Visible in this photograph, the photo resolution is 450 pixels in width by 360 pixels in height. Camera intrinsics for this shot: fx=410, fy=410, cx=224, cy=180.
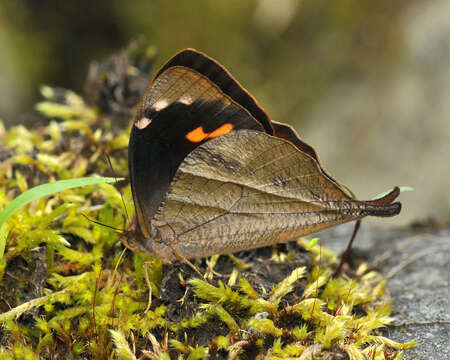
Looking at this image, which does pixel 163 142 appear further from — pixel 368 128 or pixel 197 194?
pixel 368 128

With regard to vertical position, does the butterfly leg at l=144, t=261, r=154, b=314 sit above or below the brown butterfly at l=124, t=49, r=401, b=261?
below

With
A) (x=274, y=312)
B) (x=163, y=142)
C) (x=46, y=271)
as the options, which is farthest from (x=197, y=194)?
(x=46, y=271)

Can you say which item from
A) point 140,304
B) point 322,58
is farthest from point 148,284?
point 322,58

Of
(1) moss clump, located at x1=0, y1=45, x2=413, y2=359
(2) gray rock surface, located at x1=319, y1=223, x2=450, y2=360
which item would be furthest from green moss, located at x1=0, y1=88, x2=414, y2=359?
(2) gray rock surface, located at x1=319, y1=223, x2=450, y2=360

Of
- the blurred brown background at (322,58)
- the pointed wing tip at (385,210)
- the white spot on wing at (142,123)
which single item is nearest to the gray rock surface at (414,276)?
the pointed wing tip at (385,210)

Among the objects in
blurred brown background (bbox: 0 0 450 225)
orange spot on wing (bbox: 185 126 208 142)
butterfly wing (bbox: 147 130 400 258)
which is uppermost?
blurred brown background (bbox: 0 0 450 225)

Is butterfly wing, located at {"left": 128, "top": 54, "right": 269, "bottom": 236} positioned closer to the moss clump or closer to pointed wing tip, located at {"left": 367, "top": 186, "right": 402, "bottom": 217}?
the moss clump

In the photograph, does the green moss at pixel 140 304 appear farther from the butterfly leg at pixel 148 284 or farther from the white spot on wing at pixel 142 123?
the white spot on wing at pixel 142 123
